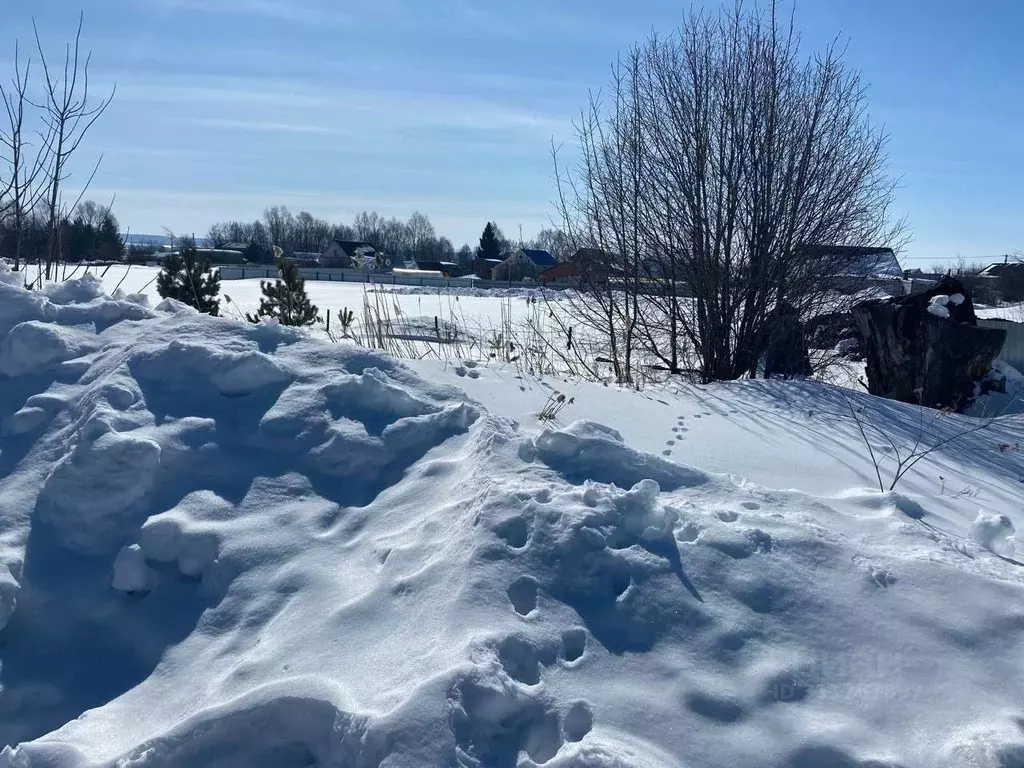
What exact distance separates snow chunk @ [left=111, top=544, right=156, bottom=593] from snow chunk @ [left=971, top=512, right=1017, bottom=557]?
333cm

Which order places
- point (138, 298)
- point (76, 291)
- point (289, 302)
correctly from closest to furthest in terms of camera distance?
point (76, 291) < point (138, 298) < point (289, 302)

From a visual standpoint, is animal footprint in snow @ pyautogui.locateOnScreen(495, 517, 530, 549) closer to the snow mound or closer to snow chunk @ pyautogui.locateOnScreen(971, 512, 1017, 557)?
snow chunk @ pyautogui.locateOnScreen(971, 512, 1017, 557)

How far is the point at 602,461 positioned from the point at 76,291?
11.7 ft

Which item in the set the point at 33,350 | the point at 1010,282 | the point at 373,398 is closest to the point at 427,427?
the point at 373,398

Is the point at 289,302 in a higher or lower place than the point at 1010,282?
lower

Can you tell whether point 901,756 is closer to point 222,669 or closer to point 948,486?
point 222,669

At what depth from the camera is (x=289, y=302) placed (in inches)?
353

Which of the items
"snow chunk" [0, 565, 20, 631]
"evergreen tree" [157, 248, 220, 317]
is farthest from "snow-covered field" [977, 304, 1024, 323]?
"snow chunk" [0, 565, 20, 631]

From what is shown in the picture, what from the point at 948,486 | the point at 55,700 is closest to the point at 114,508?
the point at 55,700

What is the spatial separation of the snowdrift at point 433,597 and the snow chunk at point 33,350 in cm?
8

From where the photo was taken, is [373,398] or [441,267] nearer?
[373,398]

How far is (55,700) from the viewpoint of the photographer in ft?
8.79

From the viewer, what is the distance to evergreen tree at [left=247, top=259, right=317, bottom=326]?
8383 millimetres

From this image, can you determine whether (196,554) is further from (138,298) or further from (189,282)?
(189,282)
